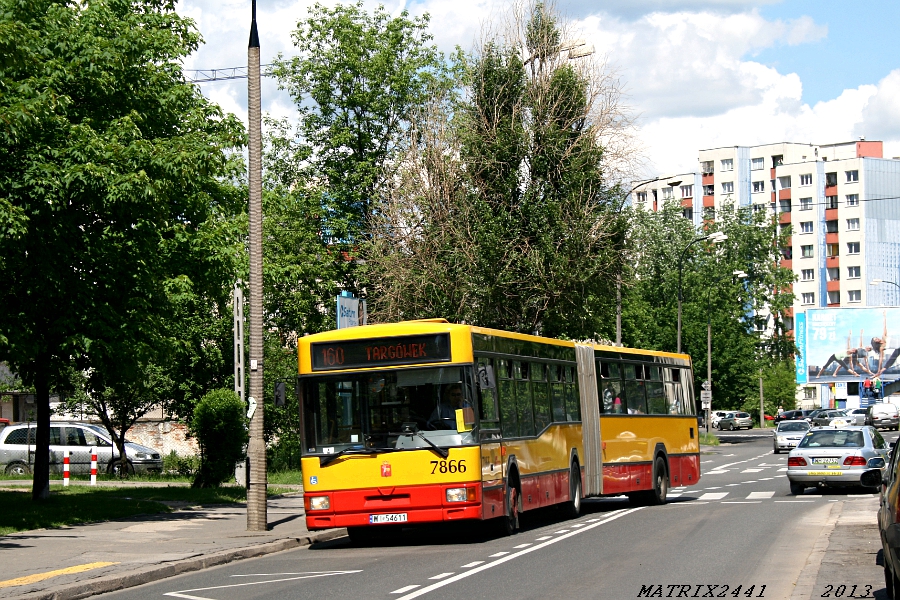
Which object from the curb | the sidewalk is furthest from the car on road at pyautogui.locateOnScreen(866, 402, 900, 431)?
the curb

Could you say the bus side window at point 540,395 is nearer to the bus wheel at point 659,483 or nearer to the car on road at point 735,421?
the bus wheel at point 659,483

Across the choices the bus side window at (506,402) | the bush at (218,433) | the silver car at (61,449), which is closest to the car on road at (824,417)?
the silver car at (61,449)

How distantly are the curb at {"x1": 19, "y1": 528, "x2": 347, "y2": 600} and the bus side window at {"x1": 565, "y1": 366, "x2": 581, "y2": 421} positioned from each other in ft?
17.1

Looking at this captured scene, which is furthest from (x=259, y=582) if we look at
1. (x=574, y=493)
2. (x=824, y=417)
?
(x=824, y=417)

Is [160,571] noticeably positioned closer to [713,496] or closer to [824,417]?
[713,496]

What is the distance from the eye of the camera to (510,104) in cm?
3366

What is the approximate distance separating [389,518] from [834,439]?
14.8m

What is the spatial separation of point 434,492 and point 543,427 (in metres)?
3.74

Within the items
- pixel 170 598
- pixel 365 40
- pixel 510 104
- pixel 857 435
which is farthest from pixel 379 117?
pixel 170 598

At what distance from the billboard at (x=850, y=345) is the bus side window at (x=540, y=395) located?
79.5 meters

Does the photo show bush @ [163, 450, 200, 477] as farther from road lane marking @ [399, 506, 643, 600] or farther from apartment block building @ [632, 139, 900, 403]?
apartment block building @ [632, 139, 900, 403]

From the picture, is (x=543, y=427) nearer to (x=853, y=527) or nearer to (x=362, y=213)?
(x=853, y=527)

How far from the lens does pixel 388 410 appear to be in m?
16.5

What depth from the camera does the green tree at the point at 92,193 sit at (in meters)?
18.8
